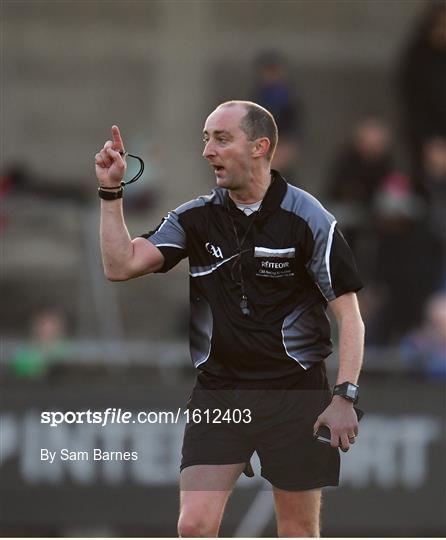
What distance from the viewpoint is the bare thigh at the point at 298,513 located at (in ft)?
19.7

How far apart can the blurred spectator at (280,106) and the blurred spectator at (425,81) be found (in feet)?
2.92

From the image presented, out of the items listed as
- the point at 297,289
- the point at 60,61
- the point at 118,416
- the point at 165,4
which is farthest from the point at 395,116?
the point at 297,289

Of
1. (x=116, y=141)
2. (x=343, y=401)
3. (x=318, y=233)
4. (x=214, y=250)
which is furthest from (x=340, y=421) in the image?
(x=116, y=141)

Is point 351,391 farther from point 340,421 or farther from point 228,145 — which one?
point 228,145

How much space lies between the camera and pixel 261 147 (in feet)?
19.4

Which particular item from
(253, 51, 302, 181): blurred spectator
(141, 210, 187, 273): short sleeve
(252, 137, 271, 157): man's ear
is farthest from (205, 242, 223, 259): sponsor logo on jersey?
(253, 51, 302, 181): blurred spectator

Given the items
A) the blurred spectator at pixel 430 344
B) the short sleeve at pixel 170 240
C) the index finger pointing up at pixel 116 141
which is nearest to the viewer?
the index finger pointing up at pixel 116 141

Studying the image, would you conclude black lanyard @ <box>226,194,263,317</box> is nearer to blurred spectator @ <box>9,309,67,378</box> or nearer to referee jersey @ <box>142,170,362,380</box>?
referee jersey @ <box>142,170,362,380</box>

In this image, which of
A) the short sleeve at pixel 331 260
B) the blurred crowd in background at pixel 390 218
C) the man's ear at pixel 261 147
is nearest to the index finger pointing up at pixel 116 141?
the man's ear at pixel 261 147

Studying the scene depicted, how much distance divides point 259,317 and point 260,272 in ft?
0.64

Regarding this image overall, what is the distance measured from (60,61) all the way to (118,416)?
357 cm

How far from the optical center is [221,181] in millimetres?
5863

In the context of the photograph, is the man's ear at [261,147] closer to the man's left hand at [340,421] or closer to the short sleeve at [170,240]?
the short sleeve at [170,240]

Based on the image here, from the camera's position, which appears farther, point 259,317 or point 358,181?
point 358,181
